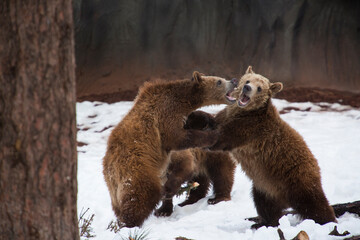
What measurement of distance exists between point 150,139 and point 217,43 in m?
9.72

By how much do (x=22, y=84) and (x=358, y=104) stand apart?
470 inches

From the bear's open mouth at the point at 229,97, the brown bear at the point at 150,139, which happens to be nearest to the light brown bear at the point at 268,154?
the bear's open mouth at the point at 229,97

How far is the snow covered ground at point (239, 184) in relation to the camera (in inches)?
193

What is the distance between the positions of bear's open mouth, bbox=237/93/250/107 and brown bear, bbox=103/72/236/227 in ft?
1.22

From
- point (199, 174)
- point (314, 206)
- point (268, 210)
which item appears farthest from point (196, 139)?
point (199, 174)

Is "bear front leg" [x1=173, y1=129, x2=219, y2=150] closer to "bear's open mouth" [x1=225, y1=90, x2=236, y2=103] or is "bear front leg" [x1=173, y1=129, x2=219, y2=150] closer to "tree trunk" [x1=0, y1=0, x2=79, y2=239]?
"bear's open mouth" [x1=225, y1=90, x2=236, y2=103]

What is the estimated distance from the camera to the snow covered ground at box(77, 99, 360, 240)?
4.89m

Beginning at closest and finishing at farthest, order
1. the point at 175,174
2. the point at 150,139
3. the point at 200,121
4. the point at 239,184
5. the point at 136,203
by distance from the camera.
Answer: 1. the point at 136,203
2. the point at 150,139
3. the point at 200,121
4. the point at 175,174
5. the point at 239,184

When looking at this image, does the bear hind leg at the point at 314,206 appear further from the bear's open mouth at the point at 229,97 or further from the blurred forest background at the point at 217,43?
the blurred forest background at the point at 217,43

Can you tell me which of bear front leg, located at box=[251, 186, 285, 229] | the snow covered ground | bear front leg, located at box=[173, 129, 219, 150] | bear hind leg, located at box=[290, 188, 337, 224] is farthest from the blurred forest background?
bear hind leg, located at box=[290, 188, 337, 224]

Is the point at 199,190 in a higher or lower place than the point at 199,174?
lower

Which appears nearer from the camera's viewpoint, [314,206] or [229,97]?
[314,206]

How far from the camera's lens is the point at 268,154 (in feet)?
17.7

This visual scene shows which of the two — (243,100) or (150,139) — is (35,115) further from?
(243,100)
